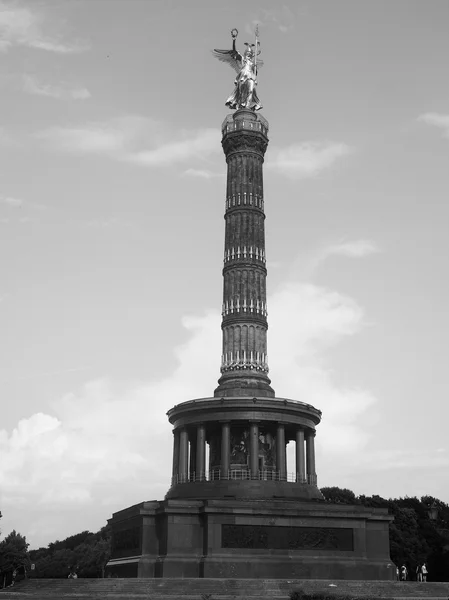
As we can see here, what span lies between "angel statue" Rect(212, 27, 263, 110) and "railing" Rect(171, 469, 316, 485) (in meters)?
19.7

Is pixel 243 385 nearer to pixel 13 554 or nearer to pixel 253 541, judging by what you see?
pixel 253 541

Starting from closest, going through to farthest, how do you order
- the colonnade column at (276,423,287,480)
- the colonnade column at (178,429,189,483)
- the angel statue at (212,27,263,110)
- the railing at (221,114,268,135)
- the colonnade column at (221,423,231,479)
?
the colonnade column at (221,423,231,479) < the colonnade column at (276,423,287,480) < the colonnade column at (178,429,189,483) < the railing at (221,114,268,135) < the angel statue at (212,27,263,110)

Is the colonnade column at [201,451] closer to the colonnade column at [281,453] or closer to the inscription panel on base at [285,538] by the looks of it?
the colonnade column at [281,453]

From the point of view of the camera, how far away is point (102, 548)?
68.1m

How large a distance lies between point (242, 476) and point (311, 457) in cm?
386

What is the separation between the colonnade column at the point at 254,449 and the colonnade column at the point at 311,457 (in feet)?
11.2

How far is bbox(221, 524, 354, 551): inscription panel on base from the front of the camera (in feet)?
108

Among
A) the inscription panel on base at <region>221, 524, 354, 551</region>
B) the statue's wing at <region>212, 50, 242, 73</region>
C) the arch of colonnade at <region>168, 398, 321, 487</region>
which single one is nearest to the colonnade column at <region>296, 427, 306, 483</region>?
the arch of colonnade at <region>168, 398, 321, 487</region>

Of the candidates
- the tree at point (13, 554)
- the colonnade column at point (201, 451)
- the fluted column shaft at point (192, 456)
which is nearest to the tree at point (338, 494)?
the tree at point (13, 554)

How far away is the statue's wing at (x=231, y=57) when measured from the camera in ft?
151

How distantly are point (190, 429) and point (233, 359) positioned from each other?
4.15 meters

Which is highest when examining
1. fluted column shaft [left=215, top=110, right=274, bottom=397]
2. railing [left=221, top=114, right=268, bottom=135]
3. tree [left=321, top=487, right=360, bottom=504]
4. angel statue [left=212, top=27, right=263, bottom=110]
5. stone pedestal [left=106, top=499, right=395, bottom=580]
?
angel statue [left=212, top=27, right=263, bottom=110]

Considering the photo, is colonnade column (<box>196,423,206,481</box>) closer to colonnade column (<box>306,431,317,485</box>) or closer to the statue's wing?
colonnade column (<box>306,431,317,485</box>)

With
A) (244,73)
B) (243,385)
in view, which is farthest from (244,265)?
(244,73)
